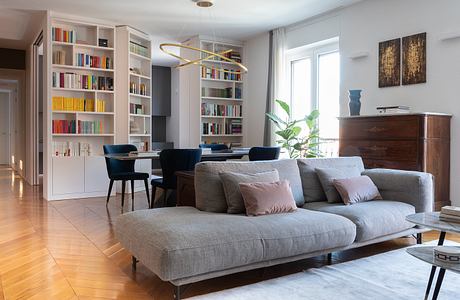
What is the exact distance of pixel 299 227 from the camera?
2826mm

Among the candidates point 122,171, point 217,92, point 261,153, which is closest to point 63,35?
point 122,171

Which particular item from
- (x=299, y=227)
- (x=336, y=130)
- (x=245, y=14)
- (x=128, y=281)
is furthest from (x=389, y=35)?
(x=128, y=281)

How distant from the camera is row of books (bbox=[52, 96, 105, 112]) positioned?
6457 mm

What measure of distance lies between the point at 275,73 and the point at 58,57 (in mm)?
3663

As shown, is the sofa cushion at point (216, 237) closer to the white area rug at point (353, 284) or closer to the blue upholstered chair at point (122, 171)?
the white area rug at point (353, 284)

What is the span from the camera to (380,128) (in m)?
4.77

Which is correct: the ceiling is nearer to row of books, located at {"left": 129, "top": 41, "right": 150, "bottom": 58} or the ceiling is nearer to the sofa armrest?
row of books, located at {"left": 129, "top": 41, "right": 150, "bottom": 58}

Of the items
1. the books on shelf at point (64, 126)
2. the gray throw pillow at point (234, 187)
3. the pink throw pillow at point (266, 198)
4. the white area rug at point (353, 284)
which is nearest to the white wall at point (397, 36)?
the white area rug at point (353, 284)

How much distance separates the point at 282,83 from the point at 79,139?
3654 mm

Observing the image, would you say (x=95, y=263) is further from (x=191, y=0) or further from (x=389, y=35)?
(x=389, y=35)

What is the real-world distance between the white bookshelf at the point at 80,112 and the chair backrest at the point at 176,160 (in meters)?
2.03

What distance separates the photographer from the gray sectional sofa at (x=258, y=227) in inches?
94.8

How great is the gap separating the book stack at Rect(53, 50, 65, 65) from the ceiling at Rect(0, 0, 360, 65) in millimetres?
645

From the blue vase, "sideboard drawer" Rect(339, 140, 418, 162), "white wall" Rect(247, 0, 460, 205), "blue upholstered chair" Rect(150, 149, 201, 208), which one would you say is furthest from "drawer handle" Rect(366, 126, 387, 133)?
"blue upholstered chair" Rect(150, 149, 201, 208)
